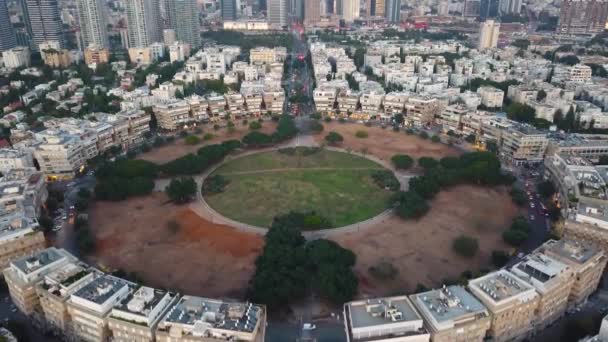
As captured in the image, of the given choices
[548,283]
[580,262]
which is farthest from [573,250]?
[548,283]

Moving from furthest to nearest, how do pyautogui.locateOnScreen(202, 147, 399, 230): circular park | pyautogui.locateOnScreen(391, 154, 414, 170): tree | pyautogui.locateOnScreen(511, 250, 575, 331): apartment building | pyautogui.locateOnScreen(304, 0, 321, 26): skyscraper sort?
pyautogui.locateOnScreen(304, 0, 321, 26): skyscraper, pyautogui.locateOnScreen(391, 154, 414, 170): tree, pyautogui.locateOnScreen(202, 147, 399, 230): circular park, pyautogui.locateOnScreen(511, 250, 575, 331): apartment building

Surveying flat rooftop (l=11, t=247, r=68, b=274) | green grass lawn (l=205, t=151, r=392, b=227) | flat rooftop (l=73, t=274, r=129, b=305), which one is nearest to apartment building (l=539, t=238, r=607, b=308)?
green grass lawn (l=205, t=151, r=392, b=227)

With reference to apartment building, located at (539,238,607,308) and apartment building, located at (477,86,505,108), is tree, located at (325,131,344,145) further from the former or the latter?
apartment building, located at (539,238,607,308)

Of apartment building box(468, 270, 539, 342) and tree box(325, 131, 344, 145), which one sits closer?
apartment building box(468, 270, 539, 342)

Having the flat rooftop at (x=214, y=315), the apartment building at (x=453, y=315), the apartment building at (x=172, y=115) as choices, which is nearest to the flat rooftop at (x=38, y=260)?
the flat rooftop at (x=214, y=315)

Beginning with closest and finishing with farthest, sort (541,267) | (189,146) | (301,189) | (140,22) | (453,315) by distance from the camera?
(453,315) → (541,267) → (301,189) → (189,146) → (140,22)

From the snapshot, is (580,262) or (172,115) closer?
(580,262)

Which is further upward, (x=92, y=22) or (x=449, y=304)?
(x=92, y=22)

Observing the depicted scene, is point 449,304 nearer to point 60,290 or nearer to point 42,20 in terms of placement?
point 60,290
